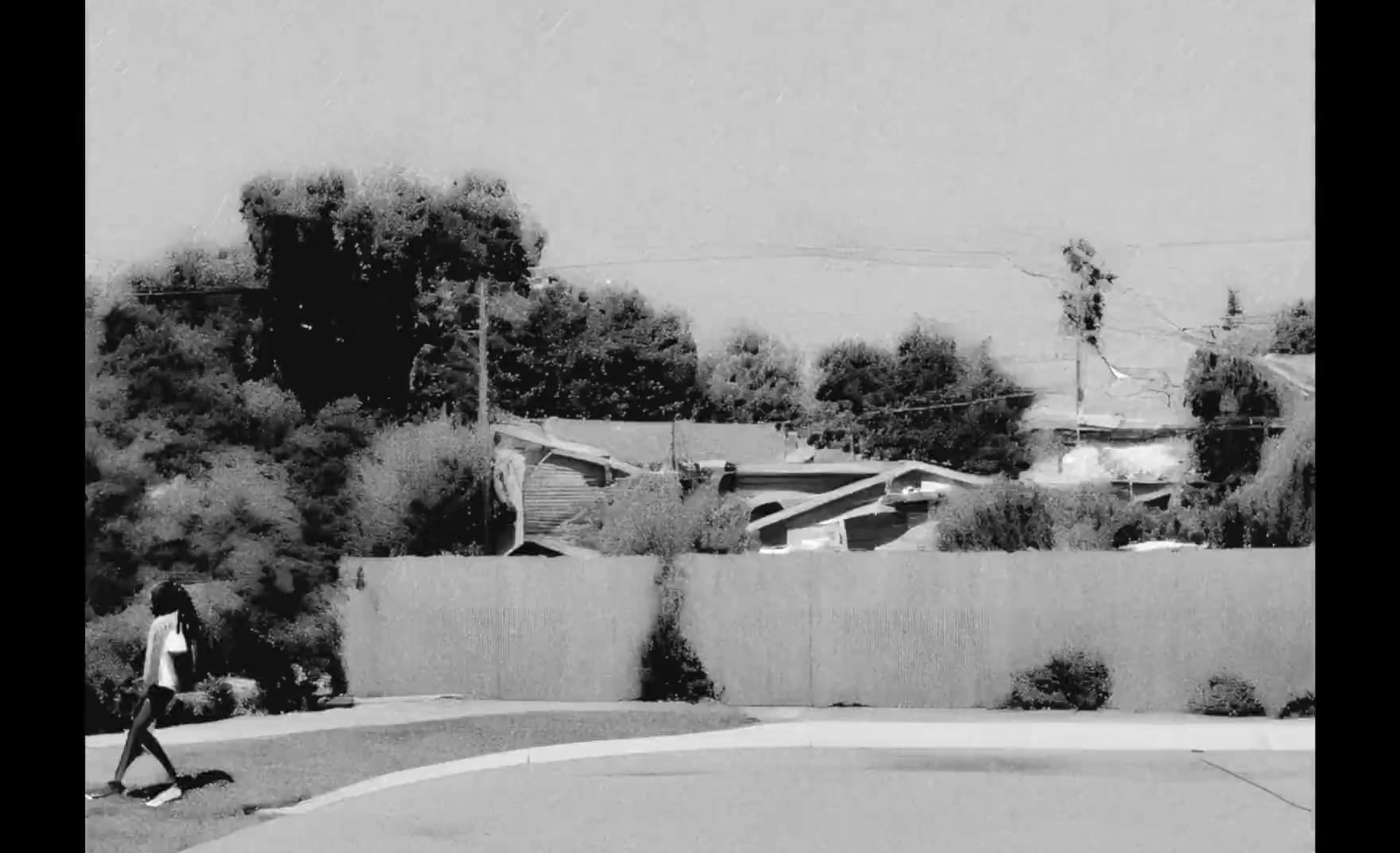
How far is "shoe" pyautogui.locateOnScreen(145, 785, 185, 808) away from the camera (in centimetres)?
1335

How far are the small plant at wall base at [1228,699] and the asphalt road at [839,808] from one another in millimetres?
4671

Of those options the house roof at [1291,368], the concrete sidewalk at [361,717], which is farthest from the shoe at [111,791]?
the house roof at [1291,368]

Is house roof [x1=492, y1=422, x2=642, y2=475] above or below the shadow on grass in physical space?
above

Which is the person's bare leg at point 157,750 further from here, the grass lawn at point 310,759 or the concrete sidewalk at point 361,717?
the concrete sidewalk at point 361,717

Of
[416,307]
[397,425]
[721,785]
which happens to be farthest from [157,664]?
[416,307]

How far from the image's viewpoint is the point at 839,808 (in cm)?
1405

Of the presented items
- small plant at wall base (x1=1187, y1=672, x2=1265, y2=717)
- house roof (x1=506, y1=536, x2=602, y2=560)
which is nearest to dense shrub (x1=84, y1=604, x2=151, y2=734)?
small plant at wall base (x1=1187, y1=672, x2=1265, y2=717)

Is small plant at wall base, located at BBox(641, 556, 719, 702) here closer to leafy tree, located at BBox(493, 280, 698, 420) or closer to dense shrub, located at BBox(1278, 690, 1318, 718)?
dense shrub, located at BBox(1278, 690, 1318, 718)

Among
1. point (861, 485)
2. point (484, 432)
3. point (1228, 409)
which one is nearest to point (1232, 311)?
point (1228, 409)

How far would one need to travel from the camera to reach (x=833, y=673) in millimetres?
24562

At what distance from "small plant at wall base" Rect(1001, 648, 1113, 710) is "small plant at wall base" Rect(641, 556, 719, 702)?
14.4 feet

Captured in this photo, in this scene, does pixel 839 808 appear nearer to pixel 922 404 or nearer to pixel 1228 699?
pixel 1228 699

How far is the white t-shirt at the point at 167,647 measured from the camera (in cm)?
1380
